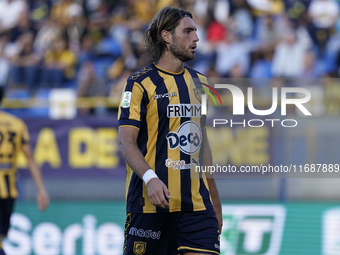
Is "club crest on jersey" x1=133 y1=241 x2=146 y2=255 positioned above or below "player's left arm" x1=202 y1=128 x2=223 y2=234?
below

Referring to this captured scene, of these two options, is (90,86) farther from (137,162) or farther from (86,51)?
(137,162)

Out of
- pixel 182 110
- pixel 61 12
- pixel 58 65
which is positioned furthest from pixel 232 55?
pixel 182 110

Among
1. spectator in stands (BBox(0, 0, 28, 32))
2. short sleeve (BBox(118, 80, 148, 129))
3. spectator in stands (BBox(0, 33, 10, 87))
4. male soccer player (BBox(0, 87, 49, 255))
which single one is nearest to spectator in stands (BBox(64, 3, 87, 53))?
spectator in stands (BBox(0, 0, 28, 32))

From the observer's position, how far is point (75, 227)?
25.7ft

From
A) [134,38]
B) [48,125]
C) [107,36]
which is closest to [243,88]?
[48,125]

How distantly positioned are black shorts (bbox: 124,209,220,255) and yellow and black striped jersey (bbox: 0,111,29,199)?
2.73m

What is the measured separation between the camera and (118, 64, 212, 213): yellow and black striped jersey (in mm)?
3766

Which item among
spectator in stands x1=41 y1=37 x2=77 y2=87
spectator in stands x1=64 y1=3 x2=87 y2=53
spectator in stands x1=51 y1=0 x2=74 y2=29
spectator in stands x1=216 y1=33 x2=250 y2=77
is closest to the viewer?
spectator in stands x1=216 y1=33 x2=250 y2=77

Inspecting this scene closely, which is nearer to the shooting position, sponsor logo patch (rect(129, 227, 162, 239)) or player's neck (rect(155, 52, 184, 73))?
sponsor logo patch (rect(129, 227, 162, 239))

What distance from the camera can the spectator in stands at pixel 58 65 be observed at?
1109 centimetres

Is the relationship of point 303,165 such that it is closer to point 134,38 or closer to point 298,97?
point 298,97

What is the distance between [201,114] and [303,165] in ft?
13.3

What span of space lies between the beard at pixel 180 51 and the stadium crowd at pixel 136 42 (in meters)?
5.44

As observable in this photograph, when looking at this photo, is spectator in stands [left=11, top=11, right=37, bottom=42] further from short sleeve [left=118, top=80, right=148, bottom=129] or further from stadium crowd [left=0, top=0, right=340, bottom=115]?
short sleeve [left=118, top=80, right=148, bottom=129]
